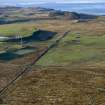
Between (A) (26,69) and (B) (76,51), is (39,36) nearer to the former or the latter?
(B) (76,51)

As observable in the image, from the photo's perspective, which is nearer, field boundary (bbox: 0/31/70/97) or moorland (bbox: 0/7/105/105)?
moorland (bbox: 0/7/105/105)

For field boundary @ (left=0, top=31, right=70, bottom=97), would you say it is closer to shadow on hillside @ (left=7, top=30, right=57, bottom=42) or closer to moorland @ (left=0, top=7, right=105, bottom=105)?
moorland @ (left=0, top=7, right=105, bottom=105)

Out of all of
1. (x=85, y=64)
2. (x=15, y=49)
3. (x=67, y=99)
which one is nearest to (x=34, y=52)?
(x=15, y=49)

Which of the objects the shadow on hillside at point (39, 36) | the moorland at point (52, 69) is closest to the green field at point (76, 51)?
the moorland at point (52, 69)

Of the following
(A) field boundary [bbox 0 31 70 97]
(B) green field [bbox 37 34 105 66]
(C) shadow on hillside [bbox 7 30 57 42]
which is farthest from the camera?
A: (C) shadow on hillside [bbox 7 30 57 42]

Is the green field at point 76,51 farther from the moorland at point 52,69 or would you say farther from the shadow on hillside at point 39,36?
the shadow on hillside at point 39,36

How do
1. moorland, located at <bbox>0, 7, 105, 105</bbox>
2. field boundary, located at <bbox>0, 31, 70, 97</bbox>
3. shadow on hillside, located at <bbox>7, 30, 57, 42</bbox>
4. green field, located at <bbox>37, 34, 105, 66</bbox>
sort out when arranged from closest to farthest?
moorland, located at <bbox>0, 7, 105, 105</bbox> < field boundary, located at <bbox>0, 31, 70, 97</bbox> < green field, located at <bbox>37, 34, 105, 66</bbox> < shadow on hillside, located at <bbox>7, 30, 57, 42</bbox>

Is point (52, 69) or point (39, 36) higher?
point (39, 36)

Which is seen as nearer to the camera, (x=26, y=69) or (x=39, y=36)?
(x=26, y=69)

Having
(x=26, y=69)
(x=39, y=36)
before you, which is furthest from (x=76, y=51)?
(x=39, y=36)

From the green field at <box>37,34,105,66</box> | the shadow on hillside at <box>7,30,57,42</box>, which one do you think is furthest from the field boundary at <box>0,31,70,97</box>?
the shadow on hillside at <box>7,30,57,42</box>
